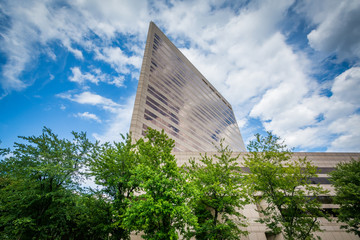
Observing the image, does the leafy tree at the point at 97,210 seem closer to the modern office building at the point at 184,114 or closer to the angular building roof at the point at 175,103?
the modern office building at the point at 184,114

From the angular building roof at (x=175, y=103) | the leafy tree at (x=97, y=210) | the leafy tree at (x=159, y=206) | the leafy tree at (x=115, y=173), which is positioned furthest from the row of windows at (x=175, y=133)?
the leafy tree at (x=159, y=206)

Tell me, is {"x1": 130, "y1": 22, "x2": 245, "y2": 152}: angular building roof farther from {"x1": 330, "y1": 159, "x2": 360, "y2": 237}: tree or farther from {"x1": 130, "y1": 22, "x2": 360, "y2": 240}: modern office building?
{"x1": 330, "y1": 159, "x2": 360, "y2": 237}: tree

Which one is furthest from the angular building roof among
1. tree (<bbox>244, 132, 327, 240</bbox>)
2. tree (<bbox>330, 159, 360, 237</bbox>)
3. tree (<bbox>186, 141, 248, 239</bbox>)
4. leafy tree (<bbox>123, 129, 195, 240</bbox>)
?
tree (<bbox>330, 159, 360, 237</bbox>)

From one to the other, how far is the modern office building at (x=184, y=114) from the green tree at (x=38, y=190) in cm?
1163

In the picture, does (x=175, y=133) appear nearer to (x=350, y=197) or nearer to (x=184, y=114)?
(x=184, y=114)

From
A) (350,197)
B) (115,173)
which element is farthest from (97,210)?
(350,197)

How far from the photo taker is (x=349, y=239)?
20.0 meters

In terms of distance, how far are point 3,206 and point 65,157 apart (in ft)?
14.3

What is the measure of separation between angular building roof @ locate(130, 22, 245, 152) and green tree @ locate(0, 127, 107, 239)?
15.0m

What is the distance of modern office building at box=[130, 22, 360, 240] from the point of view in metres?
24.5

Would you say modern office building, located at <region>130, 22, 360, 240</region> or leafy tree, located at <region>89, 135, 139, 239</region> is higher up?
modern office building, located at <region>130, 22, 360, 240</region>

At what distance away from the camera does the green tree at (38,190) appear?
9.95m

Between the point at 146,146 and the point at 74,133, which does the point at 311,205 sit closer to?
the point at 146,146

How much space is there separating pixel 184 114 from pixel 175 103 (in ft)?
16.1
